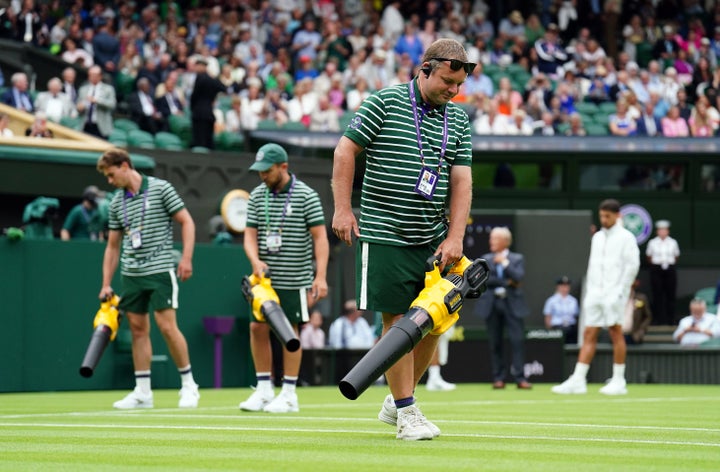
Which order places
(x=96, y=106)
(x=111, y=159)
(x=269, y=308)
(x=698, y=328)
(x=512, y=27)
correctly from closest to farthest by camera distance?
(x=269, y=308)
(x=111, y=159)
(x=96, y=106)
(x=698, y=328)
(x=512, y=27)

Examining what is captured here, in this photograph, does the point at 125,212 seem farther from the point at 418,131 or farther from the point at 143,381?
the point at 418,131

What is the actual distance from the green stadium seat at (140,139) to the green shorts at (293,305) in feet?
35.0

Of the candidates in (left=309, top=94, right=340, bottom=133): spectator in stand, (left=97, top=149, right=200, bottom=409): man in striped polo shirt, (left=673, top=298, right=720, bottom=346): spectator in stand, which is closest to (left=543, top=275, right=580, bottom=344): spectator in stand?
(left=673, top=298, right=720, bottom=346): spectator in stand

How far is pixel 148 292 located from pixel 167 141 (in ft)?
35.7

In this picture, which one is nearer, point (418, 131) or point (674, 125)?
point (418, 131)

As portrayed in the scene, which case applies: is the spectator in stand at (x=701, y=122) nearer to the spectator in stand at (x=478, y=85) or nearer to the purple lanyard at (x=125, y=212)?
the spectator in stand at (x=478, y=85)

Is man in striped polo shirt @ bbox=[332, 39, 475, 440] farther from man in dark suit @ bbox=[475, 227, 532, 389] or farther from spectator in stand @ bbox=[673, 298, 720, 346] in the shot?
spectator in stand @ bbox=[673, 298, 720, 346]

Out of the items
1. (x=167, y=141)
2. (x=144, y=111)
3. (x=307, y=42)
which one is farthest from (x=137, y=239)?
(x=307, y=42)

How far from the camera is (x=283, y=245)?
11391 millimetres

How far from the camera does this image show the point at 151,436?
801 cm

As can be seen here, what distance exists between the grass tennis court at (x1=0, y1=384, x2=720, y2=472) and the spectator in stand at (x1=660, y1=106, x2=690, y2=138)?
1624 cm

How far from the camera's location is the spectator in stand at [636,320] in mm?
22828

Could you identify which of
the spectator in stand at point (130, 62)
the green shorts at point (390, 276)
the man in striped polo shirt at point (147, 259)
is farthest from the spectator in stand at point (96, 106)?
the green shorts at point (390, 276)

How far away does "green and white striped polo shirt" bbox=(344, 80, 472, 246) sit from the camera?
7.78 meters
